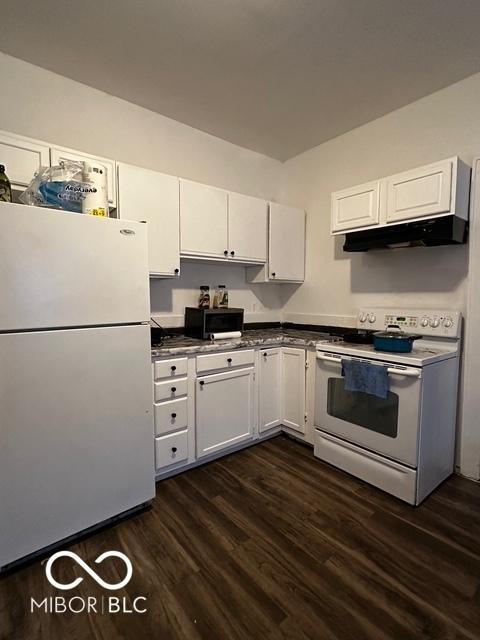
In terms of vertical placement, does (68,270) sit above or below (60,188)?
below

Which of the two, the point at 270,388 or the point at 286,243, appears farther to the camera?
the point at 286,243

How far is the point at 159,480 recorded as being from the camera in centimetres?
207

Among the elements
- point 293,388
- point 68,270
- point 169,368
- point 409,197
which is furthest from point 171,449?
point 409,197

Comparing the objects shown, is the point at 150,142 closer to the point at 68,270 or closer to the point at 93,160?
the point at 93,160

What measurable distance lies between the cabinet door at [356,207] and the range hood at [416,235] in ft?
0.27

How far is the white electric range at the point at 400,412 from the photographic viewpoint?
5.89 feet

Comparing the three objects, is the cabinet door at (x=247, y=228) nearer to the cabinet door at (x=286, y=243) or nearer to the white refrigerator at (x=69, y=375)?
the cabinet door at (x=286, y=243)

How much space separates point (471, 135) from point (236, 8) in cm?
162

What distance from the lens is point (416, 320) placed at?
7.31 feet

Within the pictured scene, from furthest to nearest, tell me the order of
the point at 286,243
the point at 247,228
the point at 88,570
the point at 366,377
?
the point at 286,243, the point at 247,228, the point at 366,377, the point at 88,570

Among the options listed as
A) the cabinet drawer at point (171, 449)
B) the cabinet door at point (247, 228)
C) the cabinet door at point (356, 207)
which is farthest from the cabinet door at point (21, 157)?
the cabinet door at point (356, 207)

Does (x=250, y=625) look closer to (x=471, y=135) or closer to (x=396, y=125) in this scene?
(x=471, y=135)

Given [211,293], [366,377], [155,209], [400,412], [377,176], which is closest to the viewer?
[400,412]

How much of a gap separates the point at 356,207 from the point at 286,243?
2.55 feet
